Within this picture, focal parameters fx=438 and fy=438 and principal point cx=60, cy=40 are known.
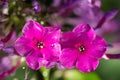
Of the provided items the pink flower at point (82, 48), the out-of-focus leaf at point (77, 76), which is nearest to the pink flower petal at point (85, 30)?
the pink flower at point (82, 48)

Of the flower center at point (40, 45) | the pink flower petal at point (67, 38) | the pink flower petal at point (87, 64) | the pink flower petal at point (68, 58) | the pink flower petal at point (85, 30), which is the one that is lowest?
the pink flower petal at point (87, 64)

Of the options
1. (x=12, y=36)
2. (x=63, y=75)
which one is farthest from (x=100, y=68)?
(x=12, y=36)

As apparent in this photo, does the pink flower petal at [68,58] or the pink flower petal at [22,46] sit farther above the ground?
the pink flower petal at [22,46]

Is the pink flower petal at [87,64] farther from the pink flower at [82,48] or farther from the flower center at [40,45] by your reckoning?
the flower center at [40,45]

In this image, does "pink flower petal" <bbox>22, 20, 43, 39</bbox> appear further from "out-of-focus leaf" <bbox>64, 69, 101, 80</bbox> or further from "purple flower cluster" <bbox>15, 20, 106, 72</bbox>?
"out-of-focus leaf" <bbox>64, 69, 101, 80</bbox>

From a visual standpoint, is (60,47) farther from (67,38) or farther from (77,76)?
(77,76)

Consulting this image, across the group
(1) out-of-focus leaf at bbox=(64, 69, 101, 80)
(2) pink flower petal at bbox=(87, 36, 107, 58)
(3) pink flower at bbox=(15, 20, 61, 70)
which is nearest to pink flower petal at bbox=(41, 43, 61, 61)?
(3) pink flower at bbox=(15, 20, 61, 70)
